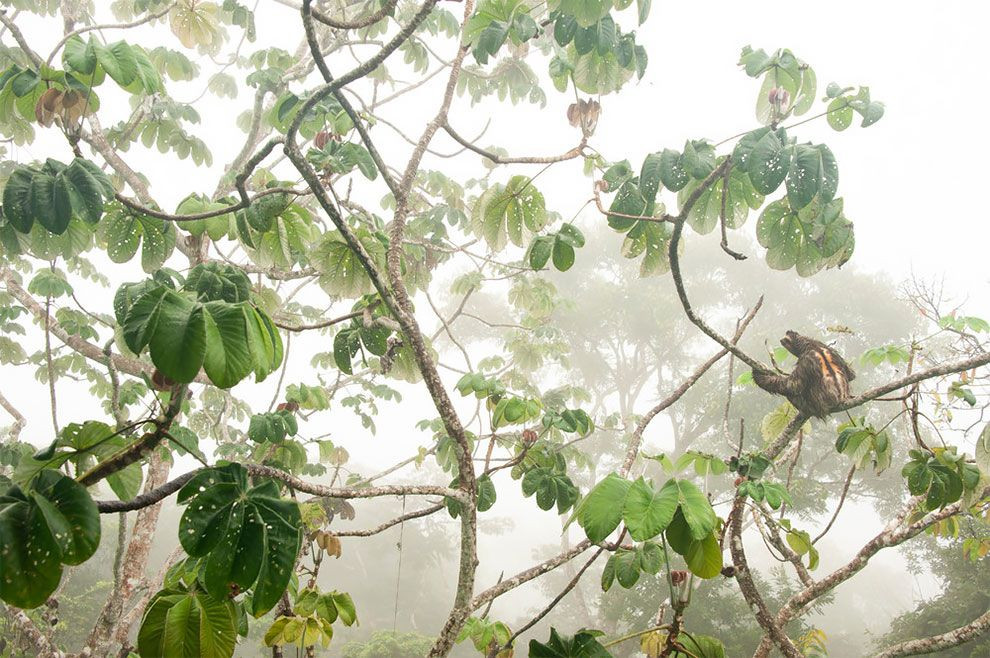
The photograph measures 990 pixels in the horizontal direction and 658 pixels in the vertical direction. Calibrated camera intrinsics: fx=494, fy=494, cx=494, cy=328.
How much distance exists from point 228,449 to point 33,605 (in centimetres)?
272

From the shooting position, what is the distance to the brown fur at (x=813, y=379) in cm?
159

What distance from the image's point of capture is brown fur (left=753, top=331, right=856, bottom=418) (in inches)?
62.6

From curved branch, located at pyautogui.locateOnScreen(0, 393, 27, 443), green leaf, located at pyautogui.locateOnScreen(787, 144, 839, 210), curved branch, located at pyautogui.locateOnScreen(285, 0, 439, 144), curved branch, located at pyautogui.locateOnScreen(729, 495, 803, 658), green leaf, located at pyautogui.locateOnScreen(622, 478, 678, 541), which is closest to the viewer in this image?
green leaf, located at pyautogui.locateOnScreen(622, 478, 678, 541)

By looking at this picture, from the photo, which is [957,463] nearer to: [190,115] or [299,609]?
[299,609]

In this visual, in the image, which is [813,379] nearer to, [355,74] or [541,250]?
[541,250]

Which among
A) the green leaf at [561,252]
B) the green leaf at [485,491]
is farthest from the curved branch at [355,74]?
the green leaf at [485,491]

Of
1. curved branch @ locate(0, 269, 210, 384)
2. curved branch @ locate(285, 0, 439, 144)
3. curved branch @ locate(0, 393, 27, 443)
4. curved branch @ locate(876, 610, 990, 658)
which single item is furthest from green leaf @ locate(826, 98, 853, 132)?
curved branch @ locate(0, 393, 27, 443)

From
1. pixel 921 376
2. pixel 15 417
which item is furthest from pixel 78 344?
pixel 921 376

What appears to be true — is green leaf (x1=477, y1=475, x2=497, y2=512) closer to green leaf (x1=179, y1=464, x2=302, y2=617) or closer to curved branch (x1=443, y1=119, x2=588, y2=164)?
green leaf (x1=179, y1=464, x2=302, y2=617)

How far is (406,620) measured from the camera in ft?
43.9

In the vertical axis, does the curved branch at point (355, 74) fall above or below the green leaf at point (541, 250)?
above

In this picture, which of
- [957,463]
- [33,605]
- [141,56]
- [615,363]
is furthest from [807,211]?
[615,363]

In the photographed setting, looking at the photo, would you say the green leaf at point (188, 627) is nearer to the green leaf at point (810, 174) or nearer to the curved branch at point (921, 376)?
the green leaf at point (810, 174)

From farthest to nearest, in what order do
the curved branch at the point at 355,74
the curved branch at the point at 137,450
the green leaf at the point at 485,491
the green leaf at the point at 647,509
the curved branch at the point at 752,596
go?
the green leaf at the point at 485,491 → the curved branch at the point at 752,596 → the curved branch at the point at 355,74 → the curved branch at the point at 137,450 → the green leaf at the point at 647,509
